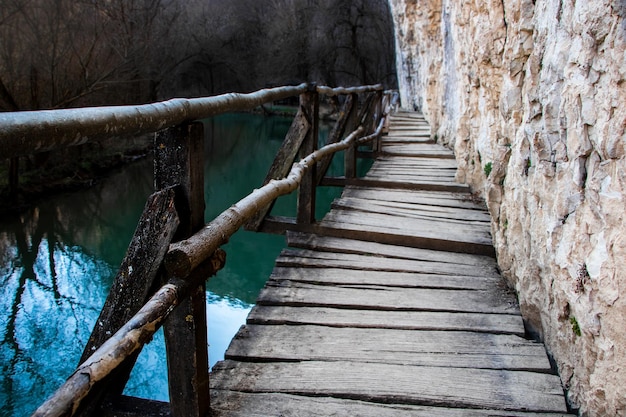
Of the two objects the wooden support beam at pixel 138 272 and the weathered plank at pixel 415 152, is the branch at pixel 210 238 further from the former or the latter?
the weathered plank at pixel 415 152

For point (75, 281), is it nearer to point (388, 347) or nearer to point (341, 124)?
point (341, 124)

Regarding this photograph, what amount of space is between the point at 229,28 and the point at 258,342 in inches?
1125

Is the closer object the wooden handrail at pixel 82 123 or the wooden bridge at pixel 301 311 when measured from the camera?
the wooden handrail at pixel 82 123

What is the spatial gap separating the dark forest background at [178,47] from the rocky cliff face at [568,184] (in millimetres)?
9549

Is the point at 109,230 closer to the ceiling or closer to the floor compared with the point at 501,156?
closer to the floor

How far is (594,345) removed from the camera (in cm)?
144

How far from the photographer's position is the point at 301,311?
87.0 inches

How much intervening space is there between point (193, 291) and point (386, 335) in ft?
3.03

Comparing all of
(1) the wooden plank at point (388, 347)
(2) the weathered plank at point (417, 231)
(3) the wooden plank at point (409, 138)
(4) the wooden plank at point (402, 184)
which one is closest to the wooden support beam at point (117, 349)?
(1) the wooden plank at point (388, 347)

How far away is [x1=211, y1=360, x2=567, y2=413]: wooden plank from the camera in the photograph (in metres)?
1.64

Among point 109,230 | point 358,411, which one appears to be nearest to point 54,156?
point 109,230

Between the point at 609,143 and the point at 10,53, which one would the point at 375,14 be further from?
the point at 609,143

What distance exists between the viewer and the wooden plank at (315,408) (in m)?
1.56

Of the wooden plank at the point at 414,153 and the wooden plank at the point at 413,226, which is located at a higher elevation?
the wooden plank at the point at 414,153
